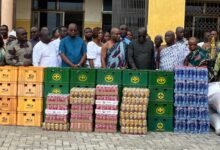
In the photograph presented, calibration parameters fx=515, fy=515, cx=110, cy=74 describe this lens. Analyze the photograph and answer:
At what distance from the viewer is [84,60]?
1056 centimetres

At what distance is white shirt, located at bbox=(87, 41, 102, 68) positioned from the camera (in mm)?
11062

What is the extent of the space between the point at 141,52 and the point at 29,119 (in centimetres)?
262

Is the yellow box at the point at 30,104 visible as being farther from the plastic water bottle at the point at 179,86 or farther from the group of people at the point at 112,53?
the plastic water bottle at the point at 179,86

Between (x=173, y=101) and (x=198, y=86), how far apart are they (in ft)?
1.88

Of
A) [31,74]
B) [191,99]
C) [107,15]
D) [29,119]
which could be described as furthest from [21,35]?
[107,15]

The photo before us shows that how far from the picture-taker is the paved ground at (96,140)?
28.4ft

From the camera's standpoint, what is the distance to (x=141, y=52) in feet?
34.1

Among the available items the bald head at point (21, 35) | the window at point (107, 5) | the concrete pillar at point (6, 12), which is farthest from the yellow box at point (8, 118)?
the window at point (107, 5)

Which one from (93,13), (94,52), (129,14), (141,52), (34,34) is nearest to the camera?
(141,52)

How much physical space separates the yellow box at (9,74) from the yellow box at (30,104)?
1.40 feet

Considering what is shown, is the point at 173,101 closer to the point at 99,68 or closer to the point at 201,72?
the point at 201,72

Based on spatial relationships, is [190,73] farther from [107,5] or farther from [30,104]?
[107,5]

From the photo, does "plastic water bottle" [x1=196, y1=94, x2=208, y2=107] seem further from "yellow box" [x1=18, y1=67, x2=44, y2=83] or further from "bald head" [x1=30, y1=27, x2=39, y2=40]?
"bald head" [x1=30, y1=27, x2=39, y2=40]

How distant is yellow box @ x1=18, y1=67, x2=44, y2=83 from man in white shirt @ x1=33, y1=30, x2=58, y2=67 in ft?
1.05
